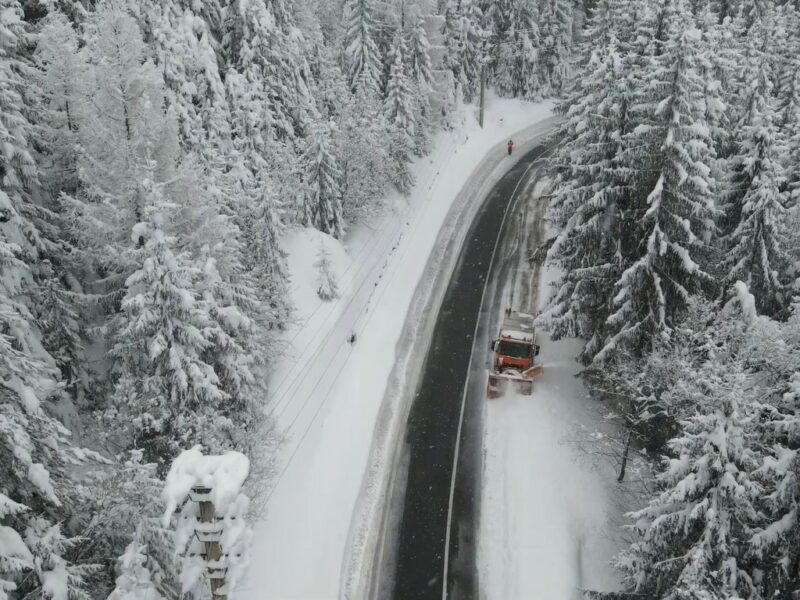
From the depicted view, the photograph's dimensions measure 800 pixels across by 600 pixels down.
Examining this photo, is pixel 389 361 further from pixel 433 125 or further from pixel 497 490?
pixel 433 125

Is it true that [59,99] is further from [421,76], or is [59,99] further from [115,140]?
[421,76]

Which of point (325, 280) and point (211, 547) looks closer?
point (211, 547)

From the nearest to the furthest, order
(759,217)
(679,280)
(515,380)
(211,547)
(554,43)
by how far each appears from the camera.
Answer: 1. (211,547)
2. (679,280)
3. (759,217)
4. (515,380)
5. (554,43)

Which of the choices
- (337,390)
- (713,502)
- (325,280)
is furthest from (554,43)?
(713,502)

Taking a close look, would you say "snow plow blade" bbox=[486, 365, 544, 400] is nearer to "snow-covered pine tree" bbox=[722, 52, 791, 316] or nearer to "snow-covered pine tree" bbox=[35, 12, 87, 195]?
"snow-covered pine tree" bbox=[722, 52, 791, 316]

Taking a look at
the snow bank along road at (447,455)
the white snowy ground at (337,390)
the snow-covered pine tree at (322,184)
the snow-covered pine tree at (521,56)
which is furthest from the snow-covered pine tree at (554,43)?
the snow-covered pine tree at (322,184)
